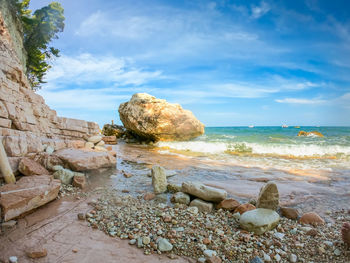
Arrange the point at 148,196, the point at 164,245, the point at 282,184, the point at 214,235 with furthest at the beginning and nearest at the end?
the point at 282,184 → the point at 148,196 → the point at 214,235 → the point at 164,245

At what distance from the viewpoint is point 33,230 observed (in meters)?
3.23

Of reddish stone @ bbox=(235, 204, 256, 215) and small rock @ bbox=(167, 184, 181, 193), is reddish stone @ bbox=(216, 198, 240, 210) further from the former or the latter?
small rock @ bbox=(167, 184, 181, 193)

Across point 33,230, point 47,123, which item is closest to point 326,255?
point 33,230

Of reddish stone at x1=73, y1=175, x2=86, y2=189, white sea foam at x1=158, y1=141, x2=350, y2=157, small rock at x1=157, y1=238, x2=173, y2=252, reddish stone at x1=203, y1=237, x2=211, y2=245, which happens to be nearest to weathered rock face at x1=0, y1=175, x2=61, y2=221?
reddish stone at x1=73, y1=175, x2=86, y2=189

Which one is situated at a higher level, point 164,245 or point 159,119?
point 159,119

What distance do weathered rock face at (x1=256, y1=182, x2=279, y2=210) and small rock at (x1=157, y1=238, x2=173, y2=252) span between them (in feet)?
6.72

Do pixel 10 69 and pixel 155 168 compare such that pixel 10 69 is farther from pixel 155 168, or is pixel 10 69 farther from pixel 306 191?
pixel 306 191

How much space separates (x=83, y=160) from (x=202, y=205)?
4.03 m

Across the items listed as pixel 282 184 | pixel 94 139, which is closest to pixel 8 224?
pixel 282 184

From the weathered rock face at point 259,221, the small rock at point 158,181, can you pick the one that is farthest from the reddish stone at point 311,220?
the small rock at point 158,181

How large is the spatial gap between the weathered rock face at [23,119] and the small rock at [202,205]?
4.63m

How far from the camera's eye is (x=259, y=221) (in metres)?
3.26

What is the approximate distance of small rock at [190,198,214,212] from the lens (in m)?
4.08

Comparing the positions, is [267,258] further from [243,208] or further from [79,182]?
[79,182]
